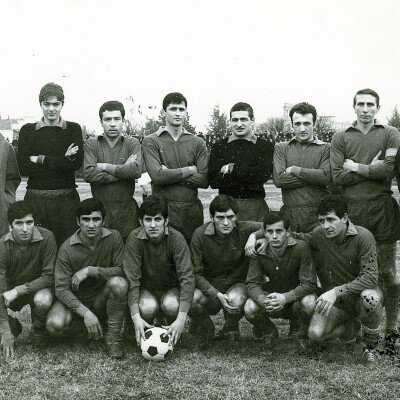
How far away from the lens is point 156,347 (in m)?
4.69

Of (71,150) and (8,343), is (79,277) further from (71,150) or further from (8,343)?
(71,150)

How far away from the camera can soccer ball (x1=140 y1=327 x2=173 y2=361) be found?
468cm

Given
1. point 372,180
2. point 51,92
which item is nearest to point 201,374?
point 372,180

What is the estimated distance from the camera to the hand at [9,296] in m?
4.95

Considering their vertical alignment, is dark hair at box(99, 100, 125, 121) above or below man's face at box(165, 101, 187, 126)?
above

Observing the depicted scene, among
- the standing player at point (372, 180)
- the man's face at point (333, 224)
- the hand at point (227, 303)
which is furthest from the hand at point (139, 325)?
the standing player at point (372, 180)

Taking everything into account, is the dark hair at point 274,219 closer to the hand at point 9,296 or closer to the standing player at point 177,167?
the standing player at point 177,167

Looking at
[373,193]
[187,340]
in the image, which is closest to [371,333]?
[373,193]

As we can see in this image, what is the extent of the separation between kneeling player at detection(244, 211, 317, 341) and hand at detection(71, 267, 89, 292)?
1.46m

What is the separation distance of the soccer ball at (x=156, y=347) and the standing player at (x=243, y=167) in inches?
58.4

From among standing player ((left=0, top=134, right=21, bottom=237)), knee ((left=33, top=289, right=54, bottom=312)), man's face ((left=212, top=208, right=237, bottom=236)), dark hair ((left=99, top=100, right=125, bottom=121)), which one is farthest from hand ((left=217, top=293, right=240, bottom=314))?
standing player ((left=0, top=134, right=21, bottom=237))

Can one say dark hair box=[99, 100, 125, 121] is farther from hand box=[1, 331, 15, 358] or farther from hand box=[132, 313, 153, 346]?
hand box=[1, 331, 15, 358]

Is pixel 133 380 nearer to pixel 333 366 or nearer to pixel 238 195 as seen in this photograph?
pixel 333 366

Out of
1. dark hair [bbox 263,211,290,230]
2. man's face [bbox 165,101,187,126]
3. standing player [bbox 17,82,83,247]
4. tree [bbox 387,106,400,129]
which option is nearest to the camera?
dark hair [bbox 263,211,290,230]
